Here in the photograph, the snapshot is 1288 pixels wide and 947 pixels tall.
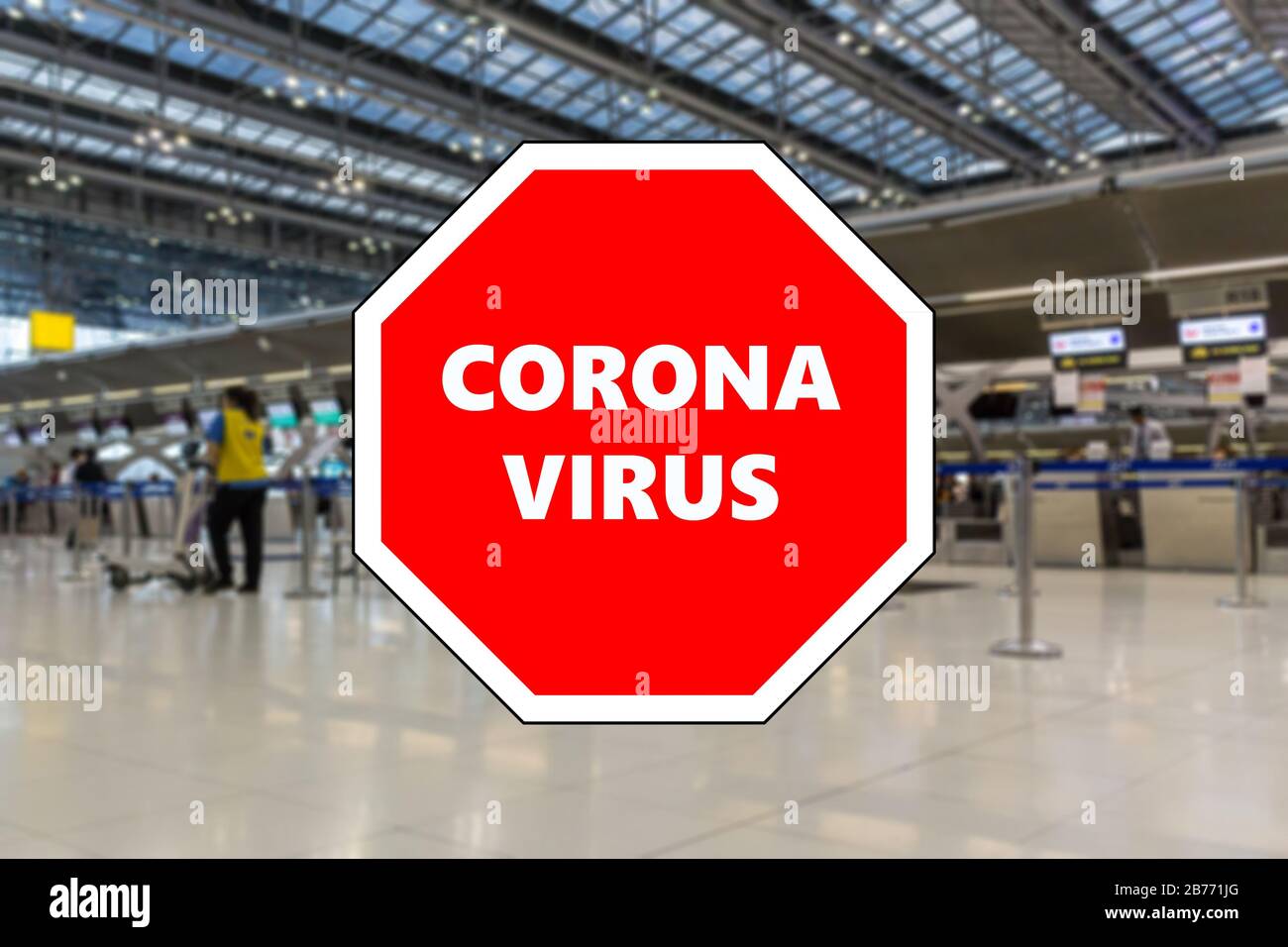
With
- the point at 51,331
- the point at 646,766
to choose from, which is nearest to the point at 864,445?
the point at 646,766

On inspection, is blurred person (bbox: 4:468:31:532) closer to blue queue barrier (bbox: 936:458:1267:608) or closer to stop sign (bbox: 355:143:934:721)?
blue queue barrier (bbox: 936:458:1267:608)

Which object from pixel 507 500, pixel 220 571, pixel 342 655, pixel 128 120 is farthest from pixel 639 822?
pixel 128 120

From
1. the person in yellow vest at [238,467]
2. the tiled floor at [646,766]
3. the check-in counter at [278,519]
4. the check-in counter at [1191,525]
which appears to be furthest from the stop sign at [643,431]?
the check-in counter at [278,519]

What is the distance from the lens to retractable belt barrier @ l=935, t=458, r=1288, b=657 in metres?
4.44

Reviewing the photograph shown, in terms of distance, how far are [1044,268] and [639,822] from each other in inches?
362

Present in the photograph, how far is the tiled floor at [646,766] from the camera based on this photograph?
1.98 m

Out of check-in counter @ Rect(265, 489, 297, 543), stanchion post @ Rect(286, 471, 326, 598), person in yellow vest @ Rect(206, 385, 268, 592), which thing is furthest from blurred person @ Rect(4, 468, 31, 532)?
stanchion post @ Rect(286, 471, 326, 598)

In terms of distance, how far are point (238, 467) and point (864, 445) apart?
5929mm

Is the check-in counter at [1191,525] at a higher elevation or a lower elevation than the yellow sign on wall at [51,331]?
lower

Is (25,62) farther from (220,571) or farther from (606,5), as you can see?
(220,571)

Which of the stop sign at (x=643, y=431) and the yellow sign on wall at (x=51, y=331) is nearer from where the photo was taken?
the stop sign at (x=643, y=431)

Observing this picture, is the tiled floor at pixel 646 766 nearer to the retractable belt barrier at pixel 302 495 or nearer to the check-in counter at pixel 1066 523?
the retractable belt barrier at pixel 302 495

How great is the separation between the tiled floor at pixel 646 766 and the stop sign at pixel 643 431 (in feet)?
1.10

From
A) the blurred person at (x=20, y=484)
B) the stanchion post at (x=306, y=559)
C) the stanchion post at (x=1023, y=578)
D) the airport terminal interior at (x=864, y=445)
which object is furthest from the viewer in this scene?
the blurred person at (x=20, y=484)
